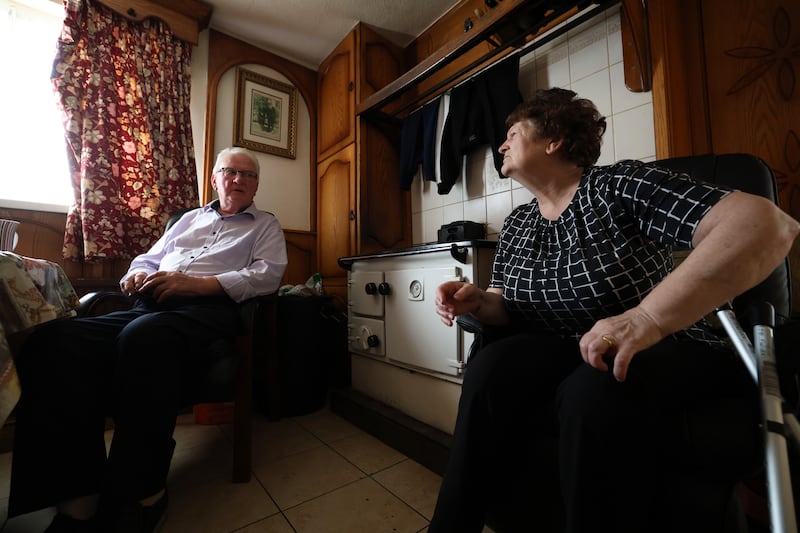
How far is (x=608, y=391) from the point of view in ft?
1.76

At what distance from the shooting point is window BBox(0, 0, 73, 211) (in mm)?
1775

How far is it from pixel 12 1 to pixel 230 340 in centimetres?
232

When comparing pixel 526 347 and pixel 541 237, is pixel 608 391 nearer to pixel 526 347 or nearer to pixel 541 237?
pixel 526 347

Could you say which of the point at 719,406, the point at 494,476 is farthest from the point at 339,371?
the point at 719,406

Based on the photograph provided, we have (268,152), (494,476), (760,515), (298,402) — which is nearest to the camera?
(494,476)

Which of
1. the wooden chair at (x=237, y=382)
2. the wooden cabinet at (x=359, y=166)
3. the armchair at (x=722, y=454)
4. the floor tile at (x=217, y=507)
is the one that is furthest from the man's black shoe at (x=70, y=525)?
the wooden cabinet at (x=359, y=166)

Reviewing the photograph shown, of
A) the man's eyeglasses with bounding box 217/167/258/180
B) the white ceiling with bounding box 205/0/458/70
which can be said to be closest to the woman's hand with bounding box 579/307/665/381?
the man's eyeglasses with bounding box 217/167/258/180

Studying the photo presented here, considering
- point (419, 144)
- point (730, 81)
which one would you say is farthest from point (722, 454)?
point (419, 144)

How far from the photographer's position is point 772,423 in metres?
0.46

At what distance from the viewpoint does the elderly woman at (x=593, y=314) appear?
0.49 metres

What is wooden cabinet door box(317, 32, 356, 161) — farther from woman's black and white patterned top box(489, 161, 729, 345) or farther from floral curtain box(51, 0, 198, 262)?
woman's black and white patterned top box(489, 161, 729, 345)

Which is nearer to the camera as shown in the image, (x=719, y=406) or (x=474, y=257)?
(x=719, y=406)

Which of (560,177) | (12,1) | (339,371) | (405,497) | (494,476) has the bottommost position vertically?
(405,497)

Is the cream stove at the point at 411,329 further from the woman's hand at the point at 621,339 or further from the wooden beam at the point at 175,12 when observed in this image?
the wooden beam at the point at 175,12
